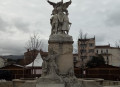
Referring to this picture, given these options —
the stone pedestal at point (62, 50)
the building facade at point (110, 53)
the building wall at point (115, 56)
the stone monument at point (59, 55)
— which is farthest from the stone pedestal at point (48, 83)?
the building wall at point (115, 56)

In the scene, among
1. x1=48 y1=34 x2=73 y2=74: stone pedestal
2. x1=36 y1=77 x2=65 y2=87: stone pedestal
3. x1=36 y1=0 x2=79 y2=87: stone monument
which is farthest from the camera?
x1=48 y1=34 x2=73 y2=74: stone pedestal

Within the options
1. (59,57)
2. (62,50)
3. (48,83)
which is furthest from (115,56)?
(48,83)

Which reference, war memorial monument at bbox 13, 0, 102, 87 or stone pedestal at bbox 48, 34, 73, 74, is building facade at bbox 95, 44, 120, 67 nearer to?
war memorial monument at bbox 13, 0, 102, 87

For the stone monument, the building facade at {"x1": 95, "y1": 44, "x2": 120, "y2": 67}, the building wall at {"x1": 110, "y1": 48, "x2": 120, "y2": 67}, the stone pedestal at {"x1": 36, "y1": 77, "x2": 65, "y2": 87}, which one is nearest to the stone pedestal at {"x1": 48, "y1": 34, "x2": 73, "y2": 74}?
the stone monument

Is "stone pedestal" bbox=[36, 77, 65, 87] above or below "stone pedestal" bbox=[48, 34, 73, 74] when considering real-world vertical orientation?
below

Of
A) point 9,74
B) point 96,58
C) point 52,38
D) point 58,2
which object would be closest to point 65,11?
point 58,2

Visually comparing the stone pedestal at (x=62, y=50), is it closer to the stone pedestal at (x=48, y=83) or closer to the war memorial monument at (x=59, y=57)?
the war memorial monument at (x=59, y=57)

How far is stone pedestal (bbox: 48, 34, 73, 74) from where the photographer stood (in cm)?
1517

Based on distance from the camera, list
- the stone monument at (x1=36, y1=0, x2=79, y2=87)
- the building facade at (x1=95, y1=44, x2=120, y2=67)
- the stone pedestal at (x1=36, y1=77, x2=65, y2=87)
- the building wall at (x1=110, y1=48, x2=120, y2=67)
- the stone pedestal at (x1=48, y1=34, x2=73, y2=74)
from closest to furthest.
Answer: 1. the stone pedestal at (x1=36, y1=77, x2=65, y2=87)
2. the stone monument at (x1=36, y1=0, x2=79, y2=87)
3. the stone pedestal at (x1=48, y1=34, x2=73, y2=74)
4. the building facade at (x1=95, y1=44, x2=120, y2=67)
5. the building wall at (x1=110, y1=48, x2=120, y2=67)

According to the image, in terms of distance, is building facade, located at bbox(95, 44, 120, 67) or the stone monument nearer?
the stone monument

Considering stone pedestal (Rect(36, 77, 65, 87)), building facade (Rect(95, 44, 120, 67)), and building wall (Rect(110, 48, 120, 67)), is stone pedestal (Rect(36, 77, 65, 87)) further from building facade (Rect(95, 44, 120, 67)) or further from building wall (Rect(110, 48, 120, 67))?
building wall (Rect(110, 48, 120, 67))

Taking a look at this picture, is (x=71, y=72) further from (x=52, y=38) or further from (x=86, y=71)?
(x=86, y=71)

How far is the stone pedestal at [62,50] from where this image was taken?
15172mm

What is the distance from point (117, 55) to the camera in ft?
270
